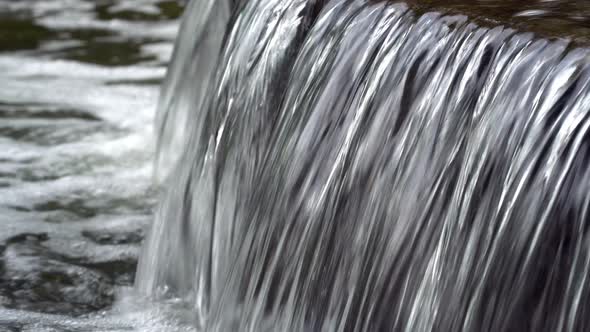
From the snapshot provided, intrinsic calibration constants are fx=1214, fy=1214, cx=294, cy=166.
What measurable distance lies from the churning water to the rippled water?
1 cm

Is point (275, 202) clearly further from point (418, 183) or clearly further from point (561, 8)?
point (561, 8)

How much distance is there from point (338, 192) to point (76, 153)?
206cm

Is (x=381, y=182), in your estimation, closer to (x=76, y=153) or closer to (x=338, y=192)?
(x=338, y=192)

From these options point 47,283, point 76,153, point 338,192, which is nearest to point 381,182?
point 338,192

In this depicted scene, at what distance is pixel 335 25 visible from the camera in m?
2.91

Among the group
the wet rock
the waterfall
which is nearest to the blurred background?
the wet rock

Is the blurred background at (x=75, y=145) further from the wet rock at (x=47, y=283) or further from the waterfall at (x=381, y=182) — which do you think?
the waterfall at (x=381, y=182)

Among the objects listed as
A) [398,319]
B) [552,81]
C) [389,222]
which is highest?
[552,81]

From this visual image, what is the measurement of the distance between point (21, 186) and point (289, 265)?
169 cm

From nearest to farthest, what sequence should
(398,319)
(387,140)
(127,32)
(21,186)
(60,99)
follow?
(398,319), (387,140), (21,186), (60,99), (127,32)

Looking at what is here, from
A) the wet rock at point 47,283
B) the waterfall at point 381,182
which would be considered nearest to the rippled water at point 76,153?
the wet rock at point 47,283

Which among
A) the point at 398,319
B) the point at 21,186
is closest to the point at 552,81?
the point at 398,319

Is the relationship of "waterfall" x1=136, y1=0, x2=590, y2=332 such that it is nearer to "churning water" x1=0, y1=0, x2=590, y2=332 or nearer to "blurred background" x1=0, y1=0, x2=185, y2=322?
"churning water" x1=0, y1=0, x2=590, y2=332

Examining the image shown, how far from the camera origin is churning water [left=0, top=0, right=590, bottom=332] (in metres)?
2.05
